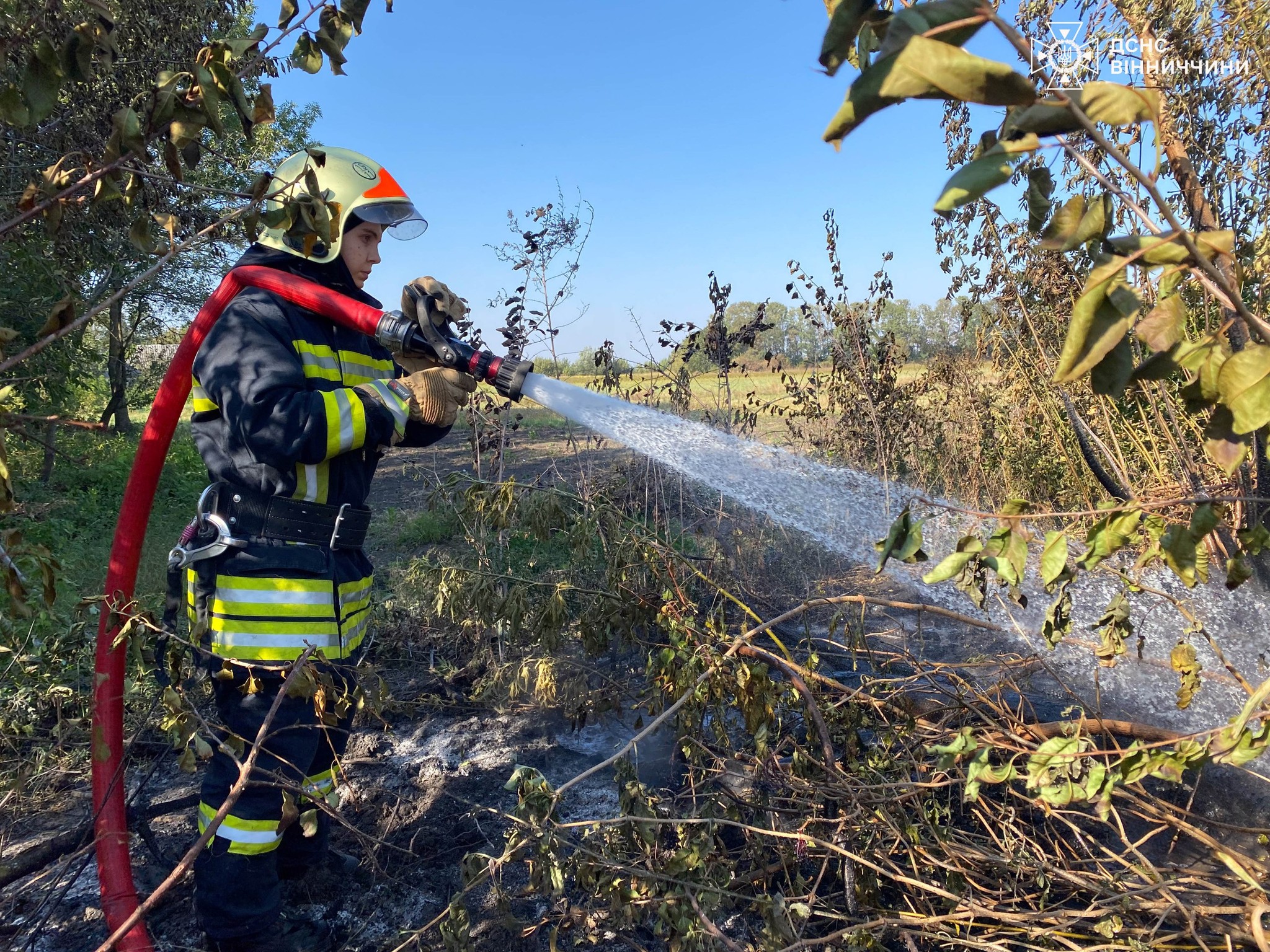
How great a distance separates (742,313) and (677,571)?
3281mm

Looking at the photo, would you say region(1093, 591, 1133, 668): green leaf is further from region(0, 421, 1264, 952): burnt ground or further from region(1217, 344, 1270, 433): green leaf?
region(0, 421, 1264, 952): burnt ground

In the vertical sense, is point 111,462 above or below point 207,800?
above

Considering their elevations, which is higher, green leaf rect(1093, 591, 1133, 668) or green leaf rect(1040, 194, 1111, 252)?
green leaf rect(1040, 194, 1111, 252)

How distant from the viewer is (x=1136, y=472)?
4590 mm

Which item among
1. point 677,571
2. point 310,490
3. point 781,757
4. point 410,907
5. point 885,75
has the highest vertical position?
point 885,75

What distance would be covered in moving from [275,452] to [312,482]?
0.62 feet

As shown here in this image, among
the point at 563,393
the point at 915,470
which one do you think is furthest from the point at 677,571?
the point at 915,470

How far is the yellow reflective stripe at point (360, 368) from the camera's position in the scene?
245cm

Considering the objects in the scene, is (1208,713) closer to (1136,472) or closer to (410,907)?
(1136,472)

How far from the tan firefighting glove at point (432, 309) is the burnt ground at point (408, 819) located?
1296mm

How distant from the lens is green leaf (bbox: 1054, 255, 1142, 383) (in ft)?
2.57

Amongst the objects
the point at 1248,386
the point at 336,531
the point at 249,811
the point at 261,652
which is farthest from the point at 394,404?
the point at 1248,386

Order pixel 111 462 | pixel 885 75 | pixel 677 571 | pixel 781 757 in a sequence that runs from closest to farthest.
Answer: pixel 885 75 < pixel 781 757 < pixel 677 571 < pixel 111 462

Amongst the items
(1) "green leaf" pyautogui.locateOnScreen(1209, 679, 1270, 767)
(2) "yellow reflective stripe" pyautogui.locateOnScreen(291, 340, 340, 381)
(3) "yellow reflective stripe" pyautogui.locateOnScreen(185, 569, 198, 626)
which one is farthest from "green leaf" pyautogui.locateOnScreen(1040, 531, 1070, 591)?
(3) "yellow reflective stripe" pyautogui.locateOnScreen(185, 569, 198, 626)
